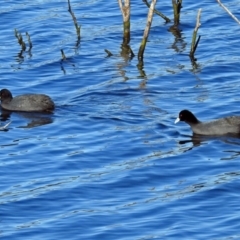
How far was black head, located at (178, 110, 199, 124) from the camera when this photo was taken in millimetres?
17594

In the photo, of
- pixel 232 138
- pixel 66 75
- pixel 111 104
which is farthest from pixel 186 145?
pixel 66 75

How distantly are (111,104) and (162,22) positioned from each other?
6710 mm

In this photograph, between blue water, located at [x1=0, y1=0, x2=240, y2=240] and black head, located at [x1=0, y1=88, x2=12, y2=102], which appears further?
black head, located at [x1=0, y1=88, x2=12, y2=102]

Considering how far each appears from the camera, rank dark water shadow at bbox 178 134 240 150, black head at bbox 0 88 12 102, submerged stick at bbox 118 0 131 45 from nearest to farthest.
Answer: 1. dark water shadow at bbox 178 134 240 150
2. black head at bbox 0 88 12 102
3. submerged stick at bbox 118 0 131 45

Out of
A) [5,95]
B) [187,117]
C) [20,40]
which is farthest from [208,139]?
[20,40]

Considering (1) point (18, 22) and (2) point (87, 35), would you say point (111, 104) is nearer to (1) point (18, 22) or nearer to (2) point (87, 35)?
(2) point (87, 35)

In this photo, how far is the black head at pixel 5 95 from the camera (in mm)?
19531

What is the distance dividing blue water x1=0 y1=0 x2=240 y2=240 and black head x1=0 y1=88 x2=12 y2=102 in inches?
25.3

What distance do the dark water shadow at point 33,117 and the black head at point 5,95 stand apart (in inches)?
11.2

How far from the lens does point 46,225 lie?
1328cm

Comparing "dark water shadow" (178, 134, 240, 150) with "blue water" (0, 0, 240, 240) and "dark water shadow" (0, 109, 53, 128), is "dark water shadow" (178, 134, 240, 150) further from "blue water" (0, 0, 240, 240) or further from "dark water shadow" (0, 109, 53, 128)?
"dark water shadow" (0, 109, 53, 128)

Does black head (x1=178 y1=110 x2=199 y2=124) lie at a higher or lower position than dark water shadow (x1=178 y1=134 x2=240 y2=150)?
higher

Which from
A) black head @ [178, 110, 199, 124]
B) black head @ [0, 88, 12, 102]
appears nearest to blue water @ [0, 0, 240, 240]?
black head @ [178, 110, 199, 124]

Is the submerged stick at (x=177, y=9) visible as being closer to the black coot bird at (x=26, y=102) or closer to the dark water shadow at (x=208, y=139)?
the black coot bird at (x=26, y=102)
